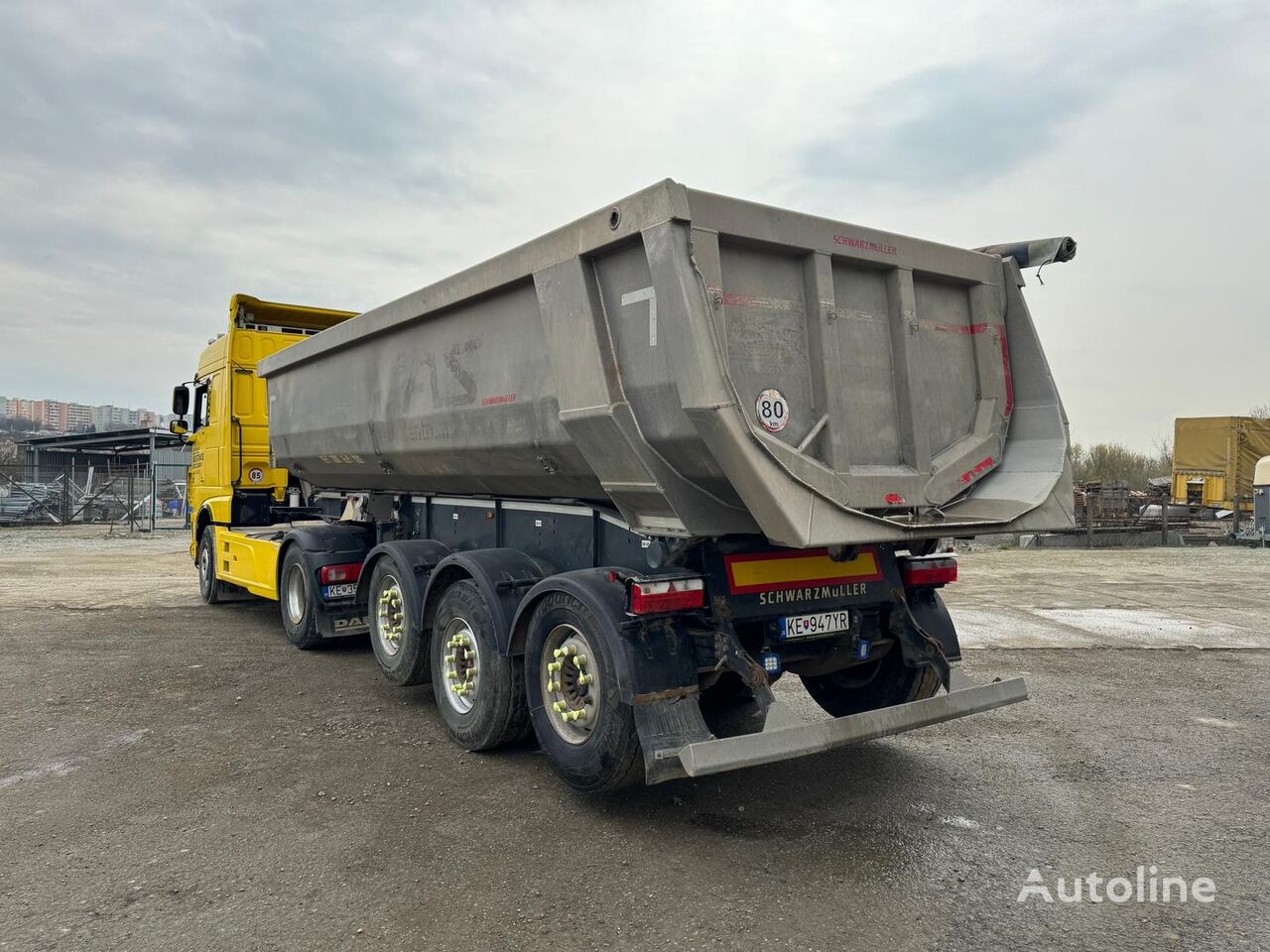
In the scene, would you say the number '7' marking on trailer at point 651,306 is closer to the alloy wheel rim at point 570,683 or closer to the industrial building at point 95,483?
the alloy wheel rim at point 570,683

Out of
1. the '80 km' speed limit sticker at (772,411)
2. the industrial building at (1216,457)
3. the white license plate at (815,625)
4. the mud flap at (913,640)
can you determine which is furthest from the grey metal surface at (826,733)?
the industrial building at (1216,457)

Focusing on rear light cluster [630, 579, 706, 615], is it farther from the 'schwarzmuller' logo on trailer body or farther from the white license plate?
the white license plate

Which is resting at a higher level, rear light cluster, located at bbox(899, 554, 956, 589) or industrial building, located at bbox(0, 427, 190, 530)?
industrial building, located at bbox(0, 427, 190, 530)

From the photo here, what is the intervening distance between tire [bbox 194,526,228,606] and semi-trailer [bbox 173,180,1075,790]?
546 centimetres

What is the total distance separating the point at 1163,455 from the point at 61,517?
5180 centimetres

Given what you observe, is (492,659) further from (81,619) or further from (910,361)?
(81,619)

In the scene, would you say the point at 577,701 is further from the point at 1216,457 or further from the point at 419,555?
the point at 1216,457

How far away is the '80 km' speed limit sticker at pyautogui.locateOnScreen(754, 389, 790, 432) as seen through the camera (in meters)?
3.89

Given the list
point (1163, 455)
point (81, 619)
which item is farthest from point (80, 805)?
point (1163, 455)

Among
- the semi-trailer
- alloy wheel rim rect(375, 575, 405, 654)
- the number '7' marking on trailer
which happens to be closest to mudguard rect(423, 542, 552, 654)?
the semi-trailer

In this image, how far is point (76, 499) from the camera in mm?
28000

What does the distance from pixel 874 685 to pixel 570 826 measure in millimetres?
2232

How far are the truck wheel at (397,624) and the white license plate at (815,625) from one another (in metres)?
2.73

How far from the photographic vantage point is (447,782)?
460 cm
